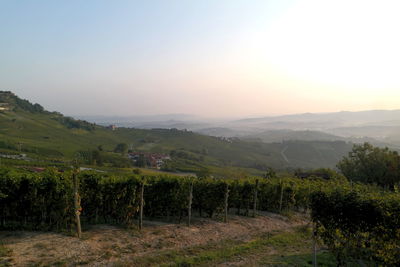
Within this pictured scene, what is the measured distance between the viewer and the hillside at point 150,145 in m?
86.9

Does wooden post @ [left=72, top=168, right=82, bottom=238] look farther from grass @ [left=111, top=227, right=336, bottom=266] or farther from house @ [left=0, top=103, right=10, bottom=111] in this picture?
house @ [left=0, top=103, right=10, bottom=111]

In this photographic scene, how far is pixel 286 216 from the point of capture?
710 inches

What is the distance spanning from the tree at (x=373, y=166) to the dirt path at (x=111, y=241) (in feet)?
78.7

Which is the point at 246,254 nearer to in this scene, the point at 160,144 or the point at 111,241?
the point at 111,241

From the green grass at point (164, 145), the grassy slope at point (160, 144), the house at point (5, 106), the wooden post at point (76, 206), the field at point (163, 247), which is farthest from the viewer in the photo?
the house at point (5, 106)

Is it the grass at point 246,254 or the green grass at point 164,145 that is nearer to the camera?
the grass at point 246,254

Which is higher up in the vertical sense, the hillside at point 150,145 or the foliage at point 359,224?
the foliage at point 359,224

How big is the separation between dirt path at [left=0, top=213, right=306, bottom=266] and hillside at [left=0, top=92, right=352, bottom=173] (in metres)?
64.4

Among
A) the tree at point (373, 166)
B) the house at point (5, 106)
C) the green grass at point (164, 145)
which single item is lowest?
the green grass at point (164, 145)

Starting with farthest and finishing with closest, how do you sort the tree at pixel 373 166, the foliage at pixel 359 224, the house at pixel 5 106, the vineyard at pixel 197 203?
the house at pixel 5 106 → the tree at pixel 373 166 → the vineyard at pixel 197 203 → the foliage at pixel 359 224

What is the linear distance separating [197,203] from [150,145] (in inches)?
4708

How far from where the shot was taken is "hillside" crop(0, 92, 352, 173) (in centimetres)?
8688

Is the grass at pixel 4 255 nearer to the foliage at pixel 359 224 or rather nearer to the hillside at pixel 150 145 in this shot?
the foliage at pixel 359 224

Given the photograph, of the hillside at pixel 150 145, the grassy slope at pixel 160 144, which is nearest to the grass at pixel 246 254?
the hillside at pixel 150 145
